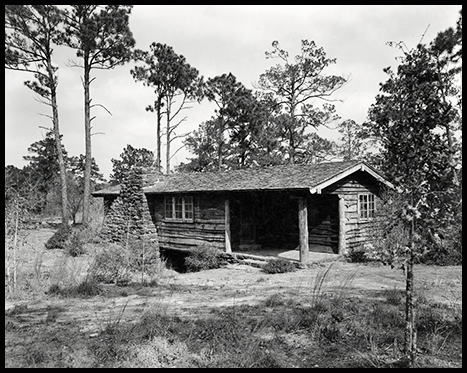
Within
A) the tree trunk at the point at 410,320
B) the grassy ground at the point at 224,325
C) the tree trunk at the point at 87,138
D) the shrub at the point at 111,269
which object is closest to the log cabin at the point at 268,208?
the grassy ground at the point at 224,325

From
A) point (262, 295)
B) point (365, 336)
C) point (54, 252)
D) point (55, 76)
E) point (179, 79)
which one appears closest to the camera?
point (365, 336)

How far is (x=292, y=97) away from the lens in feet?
100

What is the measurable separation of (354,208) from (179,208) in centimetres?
821

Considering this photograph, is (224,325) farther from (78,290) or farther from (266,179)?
(266,179)

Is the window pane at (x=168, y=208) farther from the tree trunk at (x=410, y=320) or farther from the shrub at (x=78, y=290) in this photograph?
the tree trunk at (x=410, y=320)

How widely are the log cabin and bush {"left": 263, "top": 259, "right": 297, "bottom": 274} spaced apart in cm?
158

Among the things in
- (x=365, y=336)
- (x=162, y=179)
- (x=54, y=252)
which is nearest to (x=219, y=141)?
(x=162, y=179)

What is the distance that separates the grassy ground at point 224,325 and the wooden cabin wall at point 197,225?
641cm

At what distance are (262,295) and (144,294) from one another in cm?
278

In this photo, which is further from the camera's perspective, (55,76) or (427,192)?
(55,76)

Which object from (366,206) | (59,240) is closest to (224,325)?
(366,206)

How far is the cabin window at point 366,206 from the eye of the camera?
16.0 m

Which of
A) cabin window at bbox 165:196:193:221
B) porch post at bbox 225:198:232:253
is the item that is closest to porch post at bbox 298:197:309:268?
porch post at bbox 225:198:232:253

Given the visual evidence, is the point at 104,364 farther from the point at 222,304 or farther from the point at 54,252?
the point at 54,252
